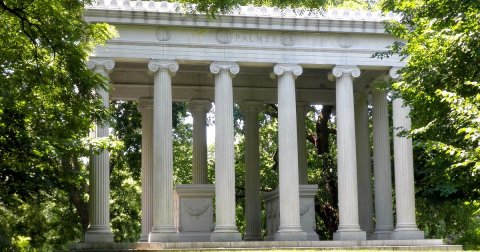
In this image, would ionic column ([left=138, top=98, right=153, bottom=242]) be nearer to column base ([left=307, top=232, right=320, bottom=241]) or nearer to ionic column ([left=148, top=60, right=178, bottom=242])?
ionic column ([left=148, top=60, right=178, bottom=242])

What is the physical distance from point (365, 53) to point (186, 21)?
1143 centimetres

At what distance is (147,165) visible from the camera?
5466cm

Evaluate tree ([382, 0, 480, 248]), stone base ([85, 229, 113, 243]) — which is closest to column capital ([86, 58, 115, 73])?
stone base ([85, 229, 113, 243])

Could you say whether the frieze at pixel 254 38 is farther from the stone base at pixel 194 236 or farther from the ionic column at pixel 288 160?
the stone base at pixel 194 236

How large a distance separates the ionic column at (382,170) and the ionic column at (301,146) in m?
5.72

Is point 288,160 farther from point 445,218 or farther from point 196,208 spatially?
point 445,218

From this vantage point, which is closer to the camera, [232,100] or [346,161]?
[232,100]

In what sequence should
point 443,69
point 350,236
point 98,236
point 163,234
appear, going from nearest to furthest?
point 443,69, point 98,236, point 163,234, point 350,236

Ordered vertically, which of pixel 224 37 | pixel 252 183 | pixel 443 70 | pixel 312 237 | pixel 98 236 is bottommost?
pixel 312 237

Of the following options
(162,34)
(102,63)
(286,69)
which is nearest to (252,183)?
(286,69)

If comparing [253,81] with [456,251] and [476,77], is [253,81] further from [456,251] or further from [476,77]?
[476,77]

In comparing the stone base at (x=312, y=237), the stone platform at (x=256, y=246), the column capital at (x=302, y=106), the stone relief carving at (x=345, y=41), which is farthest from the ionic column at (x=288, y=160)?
the column capital at (x=302, y=106)

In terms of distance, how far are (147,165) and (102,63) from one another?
9.45 meters

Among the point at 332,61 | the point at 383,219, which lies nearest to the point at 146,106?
the point at 332,61
